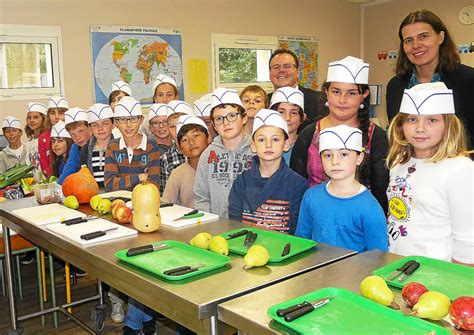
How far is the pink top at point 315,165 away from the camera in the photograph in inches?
87.9

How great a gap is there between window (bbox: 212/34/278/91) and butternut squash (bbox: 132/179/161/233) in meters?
4.08

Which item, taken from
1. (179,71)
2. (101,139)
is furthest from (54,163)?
(179,71)

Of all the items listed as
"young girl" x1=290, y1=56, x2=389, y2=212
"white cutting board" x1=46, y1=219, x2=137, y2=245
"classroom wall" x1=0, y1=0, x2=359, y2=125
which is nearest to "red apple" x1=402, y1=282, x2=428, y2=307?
"white cutting board" x1=46, y1=219, x2=137, y2=245

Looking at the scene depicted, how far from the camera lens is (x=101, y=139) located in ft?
10.9

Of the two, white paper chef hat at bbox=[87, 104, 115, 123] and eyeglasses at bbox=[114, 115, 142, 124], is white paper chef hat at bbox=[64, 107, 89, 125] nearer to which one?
white paper chef hat at bbox=[87, 104, 115, 123]

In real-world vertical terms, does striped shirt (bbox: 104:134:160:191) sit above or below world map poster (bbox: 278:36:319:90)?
below

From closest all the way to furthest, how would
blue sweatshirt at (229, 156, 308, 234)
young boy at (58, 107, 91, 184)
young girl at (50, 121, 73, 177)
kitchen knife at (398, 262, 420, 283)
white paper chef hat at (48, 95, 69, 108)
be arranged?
kitchen knife at (398, 262, 420, 283) → blue sweatshirt at (229, 156, 308, 234) → young boy at (58, 107, 91, 184) → young girl at (50, 121, 73, 177) → white paper chef hat at (48, 95, 69, 108)

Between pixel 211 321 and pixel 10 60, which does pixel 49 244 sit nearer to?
pixel 211 321

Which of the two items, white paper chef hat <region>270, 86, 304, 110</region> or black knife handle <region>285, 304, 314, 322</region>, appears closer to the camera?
black knife handle <region>285, 304, 314, 322</region>

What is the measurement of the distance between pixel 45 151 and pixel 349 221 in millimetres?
3040

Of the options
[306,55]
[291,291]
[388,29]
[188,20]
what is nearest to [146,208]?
[291,291]

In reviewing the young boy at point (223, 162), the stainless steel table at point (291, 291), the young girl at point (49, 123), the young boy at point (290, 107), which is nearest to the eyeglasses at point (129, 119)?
the young boy at point (223, 162)

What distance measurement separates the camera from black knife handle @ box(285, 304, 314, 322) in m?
0.96

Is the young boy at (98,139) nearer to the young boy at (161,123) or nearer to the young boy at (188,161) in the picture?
the young boy at (161,123)
